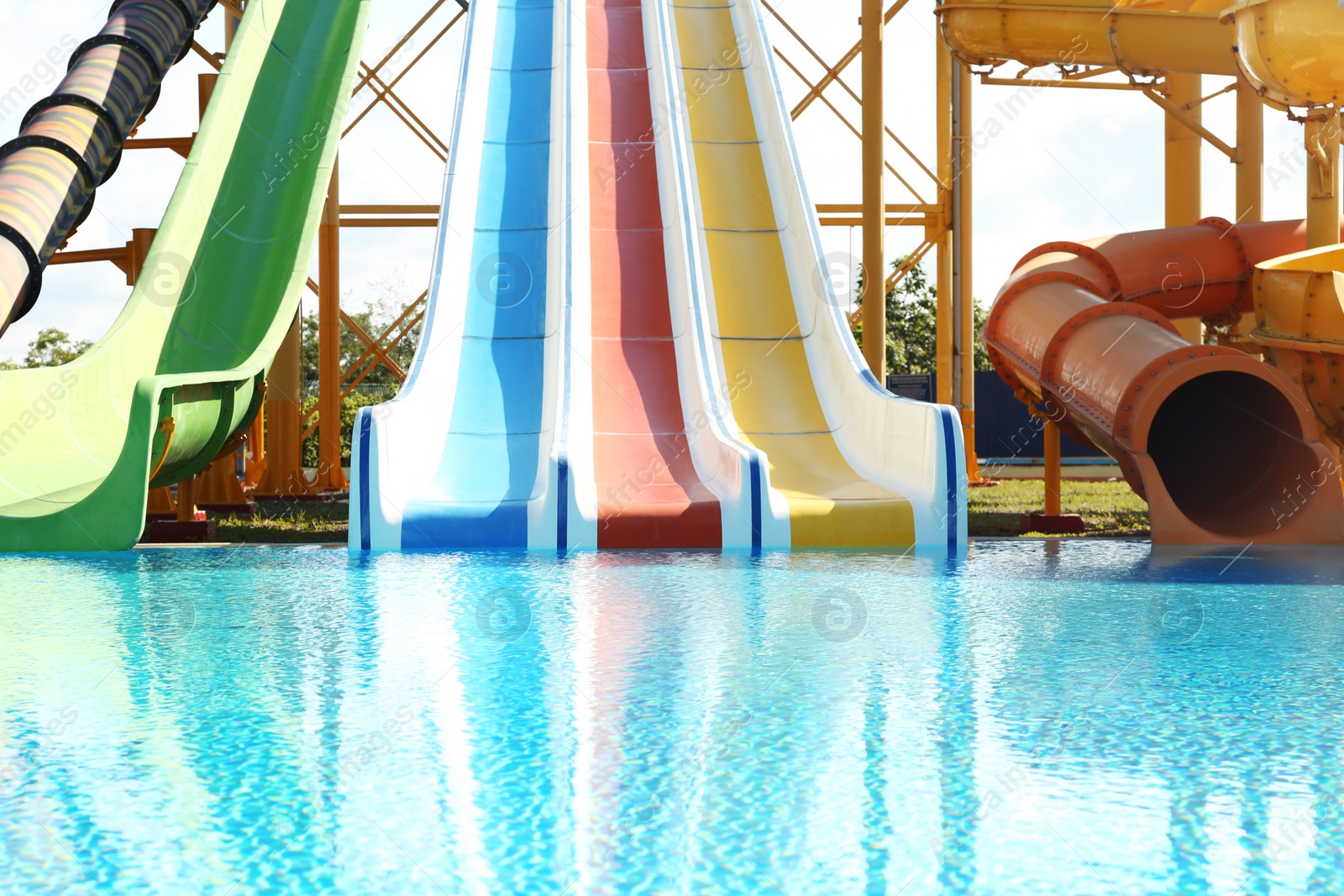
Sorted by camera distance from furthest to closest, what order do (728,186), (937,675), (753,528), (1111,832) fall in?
(728,186) < (753,528) < (937,675) < (1111,832)

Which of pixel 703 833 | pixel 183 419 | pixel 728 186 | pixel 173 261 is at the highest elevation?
pixel 728 186

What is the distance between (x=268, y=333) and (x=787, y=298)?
9.47ft

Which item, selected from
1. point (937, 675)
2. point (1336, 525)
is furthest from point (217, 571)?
point (1336, 525)

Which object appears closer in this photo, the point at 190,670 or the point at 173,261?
the point at 190,670

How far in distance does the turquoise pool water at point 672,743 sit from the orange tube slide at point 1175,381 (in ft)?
5.88

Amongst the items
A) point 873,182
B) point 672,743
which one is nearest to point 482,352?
point 873,182

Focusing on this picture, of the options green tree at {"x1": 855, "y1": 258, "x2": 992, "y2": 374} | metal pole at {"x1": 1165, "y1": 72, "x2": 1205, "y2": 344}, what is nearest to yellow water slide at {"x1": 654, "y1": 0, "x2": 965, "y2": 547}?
metal pole at {"x1": 1165, "y1": 72, "x2": 1205, "y2": 344}

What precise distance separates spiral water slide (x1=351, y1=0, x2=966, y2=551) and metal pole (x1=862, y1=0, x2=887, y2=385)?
3.10ft

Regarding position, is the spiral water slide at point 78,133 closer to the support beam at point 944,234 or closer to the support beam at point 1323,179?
the support beam at point 944,234

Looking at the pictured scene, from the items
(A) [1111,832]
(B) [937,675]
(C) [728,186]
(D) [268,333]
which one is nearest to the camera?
(A) [1111,832]

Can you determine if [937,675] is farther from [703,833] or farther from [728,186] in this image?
[728,186]

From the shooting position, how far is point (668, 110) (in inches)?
A: 314

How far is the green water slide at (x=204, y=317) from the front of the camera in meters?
5.28

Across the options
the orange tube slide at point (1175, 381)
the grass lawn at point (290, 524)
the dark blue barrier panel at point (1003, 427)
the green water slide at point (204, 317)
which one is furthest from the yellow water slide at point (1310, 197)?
the dark blue barrier panel at point (1003, 427)
